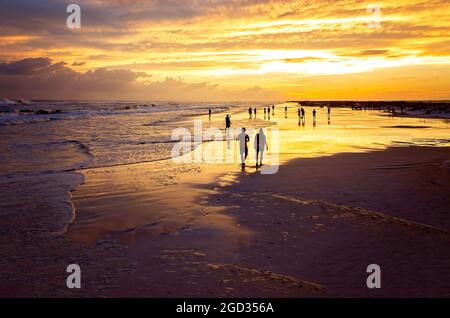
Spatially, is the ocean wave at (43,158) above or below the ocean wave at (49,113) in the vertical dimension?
below

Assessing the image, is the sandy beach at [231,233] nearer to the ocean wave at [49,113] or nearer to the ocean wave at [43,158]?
the ocean wave at [43,158]

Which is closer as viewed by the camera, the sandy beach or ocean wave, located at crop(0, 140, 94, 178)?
the sandy beach

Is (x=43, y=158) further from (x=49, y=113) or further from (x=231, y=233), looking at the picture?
(x=49, y=113)

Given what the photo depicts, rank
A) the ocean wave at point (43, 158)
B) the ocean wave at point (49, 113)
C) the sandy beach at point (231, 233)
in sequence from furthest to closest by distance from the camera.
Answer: the ocean wave at point (49, 113)
the ocean wave at point (43, 158)
the sandy beach at point (231, 233)

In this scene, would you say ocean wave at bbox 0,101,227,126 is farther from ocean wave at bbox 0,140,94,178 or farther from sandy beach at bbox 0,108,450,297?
sandy beach at bbox 0,108,450,297

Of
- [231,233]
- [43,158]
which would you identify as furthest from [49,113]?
[231,233]

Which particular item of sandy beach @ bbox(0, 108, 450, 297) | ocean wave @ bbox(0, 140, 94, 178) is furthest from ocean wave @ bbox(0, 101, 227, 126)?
sandy beach @ bbox(0, 108, 450, 297)

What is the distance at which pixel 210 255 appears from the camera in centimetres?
863

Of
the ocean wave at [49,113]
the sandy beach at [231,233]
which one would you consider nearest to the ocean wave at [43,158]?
the sandy beach at [231,233]

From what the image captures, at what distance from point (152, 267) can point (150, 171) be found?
11625mm

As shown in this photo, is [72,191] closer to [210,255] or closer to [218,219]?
[218,219]

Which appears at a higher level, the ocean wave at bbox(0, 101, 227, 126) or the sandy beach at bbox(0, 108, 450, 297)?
the ocean wave at bbox(0, 101, 227, 126)

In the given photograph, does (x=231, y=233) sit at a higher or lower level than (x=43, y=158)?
lower
